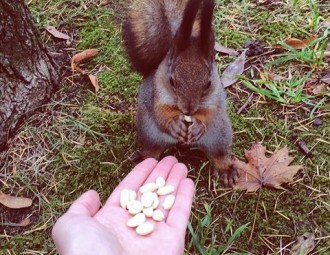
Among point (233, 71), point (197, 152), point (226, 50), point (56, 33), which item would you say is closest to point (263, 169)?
point (197, 152)

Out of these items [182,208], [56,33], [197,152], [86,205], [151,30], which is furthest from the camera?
[56,33]

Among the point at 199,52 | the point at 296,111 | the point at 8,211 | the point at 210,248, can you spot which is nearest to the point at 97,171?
the point at 8,211

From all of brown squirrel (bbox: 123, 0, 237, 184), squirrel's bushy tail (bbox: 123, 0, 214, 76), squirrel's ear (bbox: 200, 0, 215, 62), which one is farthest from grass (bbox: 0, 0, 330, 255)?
squirrel's ear (bbox: 200, 0, 215, 62)

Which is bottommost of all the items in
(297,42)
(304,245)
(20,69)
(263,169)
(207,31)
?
(304,245)

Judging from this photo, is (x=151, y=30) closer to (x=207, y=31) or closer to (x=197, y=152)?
(x=207, y=31)


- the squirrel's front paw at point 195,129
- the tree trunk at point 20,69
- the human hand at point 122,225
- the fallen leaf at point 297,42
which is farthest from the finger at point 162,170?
the fallen leaf at point 297,42

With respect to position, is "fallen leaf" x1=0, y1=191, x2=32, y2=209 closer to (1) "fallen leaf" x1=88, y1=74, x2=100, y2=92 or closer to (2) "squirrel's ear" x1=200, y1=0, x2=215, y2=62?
(1) "fallen leaf" x1=88, y1=74, x2=100, y2=92
